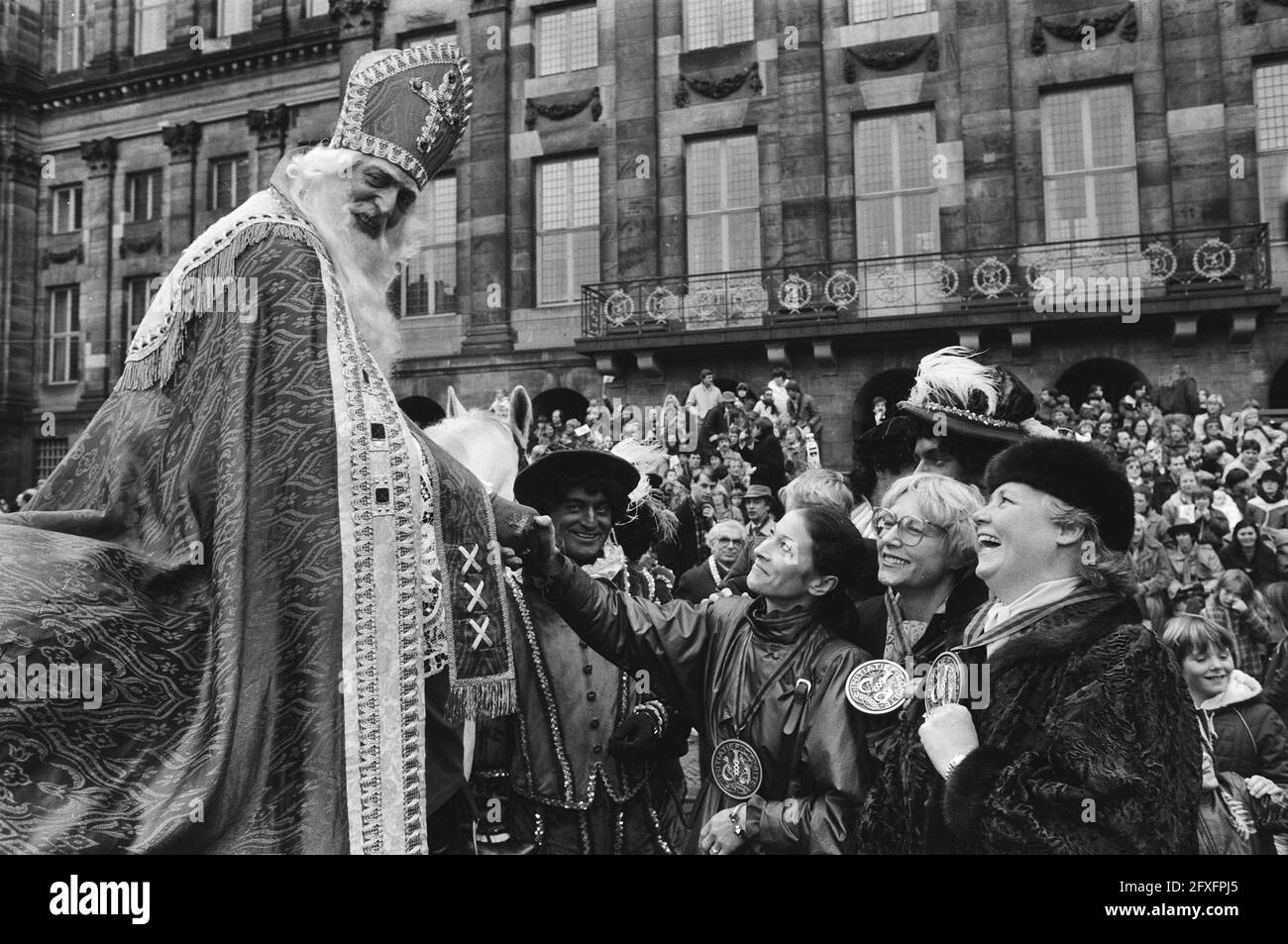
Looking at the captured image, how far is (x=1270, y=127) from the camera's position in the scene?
65.9 feet

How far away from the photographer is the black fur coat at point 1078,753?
2.55 m

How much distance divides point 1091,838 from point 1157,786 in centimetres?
19

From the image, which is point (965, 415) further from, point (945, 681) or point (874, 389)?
point (874, 389)

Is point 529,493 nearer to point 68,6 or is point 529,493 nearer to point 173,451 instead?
point 173,451

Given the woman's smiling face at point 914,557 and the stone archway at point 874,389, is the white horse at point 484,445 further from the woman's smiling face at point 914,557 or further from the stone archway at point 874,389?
the stone archway at point 874,389

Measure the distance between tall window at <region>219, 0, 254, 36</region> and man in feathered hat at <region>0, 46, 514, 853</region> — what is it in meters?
29.3

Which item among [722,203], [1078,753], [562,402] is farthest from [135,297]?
[1078,753]

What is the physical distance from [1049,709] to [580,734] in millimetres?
1908

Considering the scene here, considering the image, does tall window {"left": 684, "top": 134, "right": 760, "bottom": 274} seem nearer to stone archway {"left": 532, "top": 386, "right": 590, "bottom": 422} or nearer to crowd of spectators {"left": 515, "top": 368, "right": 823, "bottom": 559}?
crowd of spectators {"left": 515, "top": 368, "right": 823, "bottom": 559}

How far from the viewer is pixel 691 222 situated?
76.6ft

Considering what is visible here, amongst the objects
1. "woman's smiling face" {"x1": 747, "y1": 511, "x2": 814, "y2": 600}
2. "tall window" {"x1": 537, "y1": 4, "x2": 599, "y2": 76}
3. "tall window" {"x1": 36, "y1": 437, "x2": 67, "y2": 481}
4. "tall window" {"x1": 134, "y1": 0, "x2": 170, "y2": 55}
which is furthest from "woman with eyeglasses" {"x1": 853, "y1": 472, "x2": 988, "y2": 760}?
"tall window" {"x1": 134, "y1": 0, "x2": 170, "y2": 55}

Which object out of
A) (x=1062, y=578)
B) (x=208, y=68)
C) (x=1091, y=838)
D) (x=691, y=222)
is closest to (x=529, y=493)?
(x=1062, y=578)

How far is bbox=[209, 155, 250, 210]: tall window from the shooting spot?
1136 inches

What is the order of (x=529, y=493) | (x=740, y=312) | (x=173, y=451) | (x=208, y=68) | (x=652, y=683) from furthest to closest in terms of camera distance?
(x=208, y=68) < (x=740, y=312) < (x=529, y=493) < (x=652, y=683) < (x=173, y=451)
